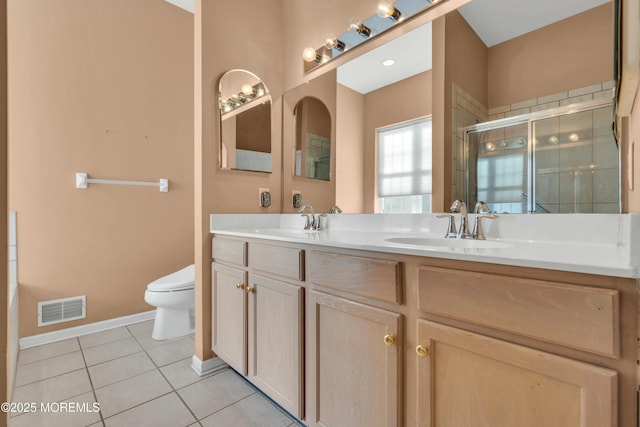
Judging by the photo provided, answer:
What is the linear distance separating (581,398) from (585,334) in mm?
134

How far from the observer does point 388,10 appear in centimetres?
147

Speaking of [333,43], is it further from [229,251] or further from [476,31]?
[229,251]

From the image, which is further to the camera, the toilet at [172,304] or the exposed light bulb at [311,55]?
the toilet at [172,304]

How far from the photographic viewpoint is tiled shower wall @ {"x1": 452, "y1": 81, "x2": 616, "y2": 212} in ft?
3.25

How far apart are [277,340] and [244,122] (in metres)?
1.34

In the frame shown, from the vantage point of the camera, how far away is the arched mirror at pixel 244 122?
1.83 metres

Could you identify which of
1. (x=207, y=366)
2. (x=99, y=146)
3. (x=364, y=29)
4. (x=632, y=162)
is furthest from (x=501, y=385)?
(x=99, y=146)

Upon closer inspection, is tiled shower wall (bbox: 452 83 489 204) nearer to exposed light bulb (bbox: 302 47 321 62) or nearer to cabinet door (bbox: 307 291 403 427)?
cabinet door (bbox: 307 291 403 427)

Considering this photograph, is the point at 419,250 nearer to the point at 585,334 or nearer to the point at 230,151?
the point at 585,334

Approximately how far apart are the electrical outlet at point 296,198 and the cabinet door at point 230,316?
0.65m

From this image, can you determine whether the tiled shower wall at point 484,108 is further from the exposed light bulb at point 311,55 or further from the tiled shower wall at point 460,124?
the exposed light bulb at point 311,55

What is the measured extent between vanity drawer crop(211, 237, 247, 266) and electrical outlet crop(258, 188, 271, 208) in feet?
1.35

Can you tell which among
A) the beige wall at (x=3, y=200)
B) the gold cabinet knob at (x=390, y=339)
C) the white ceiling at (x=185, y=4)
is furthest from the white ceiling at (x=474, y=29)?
the white ceiling at (x=185, y=4)

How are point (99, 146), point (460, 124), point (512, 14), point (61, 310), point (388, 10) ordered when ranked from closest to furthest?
point (512, 14), point (460, 124), point (388, 10), point (61, 310), point (99, 146)
